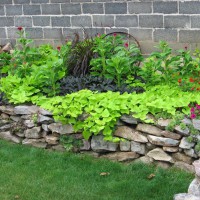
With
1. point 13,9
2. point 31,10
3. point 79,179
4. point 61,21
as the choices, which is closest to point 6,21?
point 13,9

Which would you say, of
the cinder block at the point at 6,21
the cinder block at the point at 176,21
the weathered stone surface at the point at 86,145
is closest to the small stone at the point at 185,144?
the weathered stone surface at the point at 86,145

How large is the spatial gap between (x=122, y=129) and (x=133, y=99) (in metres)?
0.36

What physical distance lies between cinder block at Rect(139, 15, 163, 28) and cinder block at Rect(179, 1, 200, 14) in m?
0.35

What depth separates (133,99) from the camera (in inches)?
219

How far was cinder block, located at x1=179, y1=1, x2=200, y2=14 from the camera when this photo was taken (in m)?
6.88


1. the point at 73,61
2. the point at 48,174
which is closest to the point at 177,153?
the point at 48,174

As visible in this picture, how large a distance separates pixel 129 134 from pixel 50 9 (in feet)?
11.4

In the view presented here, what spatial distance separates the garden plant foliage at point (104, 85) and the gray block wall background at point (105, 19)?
52cm

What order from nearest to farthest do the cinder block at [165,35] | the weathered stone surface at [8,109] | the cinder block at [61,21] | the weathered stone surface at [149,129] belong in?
the weathered stone surface at [149,129] < the weathered stone surface at [8,109] < the cinder block at [165,35] < the cinder block at [61,21]

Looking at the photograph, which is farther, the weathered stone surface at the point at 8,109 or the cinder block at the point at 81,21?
the cinder block at the point at 81,21

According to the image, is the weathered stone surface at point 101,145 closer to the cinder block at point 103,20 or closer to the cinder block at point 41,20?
the cinder block at point 103,20

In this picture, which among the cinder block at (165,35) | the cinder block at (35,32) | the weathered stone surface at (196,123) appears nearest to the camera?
the weathered stone surface at (196,123)

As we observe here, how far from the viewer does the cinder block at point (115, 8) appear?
7.50 m

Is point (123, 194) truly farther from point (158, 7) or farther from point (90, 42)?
point (158, 7)
